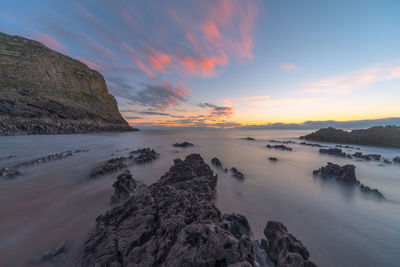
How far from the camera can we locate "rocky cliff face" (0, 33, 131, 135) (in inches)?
1275

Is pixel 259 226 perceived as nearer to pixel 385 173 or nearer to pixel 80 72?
pixel 385 173

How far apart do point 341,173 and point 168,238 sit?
440 inches

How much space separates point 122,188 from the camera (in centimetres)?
A: 546

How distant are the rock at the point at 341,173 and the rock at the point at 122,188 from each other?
11.6 metres

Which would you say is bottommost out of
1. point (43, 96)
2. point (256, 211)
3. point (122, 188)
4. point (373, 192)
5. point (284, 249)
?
point (373, 192)

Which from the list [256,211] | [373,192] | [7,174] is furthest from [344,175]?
[7,174]

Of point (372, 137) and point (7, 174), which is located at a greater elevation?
point (372, 137)

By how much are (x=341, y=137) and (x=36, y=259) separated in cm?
4269

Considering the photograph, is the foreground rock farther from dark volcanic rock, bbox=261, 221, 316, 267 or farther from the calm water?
dark volcanic rock, bbox=261, 221, 316, 267

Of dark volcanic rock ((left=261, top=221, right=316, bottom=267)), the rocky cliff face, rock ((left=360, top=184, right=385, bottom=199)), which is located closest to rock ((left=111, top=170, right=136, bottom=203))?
dark volcanic rock ((left=261, top=221, right=316, bottom=267))

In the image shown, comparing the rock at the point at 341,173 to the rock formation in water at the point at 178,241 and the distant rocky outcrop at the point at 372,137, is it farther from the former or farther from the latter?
the distant rocky outcrop at the point at 372,137

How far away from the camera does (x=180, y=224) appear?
241 cm

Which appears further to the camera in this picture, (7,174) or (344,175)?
(344,175)

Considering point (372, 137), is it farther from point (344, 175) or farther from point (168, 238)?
point (168, 238)
